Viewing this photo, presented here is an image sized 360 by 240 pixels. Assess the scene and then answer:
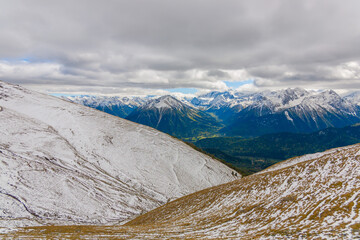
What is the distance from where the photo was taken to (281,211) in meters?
33.0

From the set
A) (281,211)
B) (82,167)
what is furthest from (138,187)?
(281,211)

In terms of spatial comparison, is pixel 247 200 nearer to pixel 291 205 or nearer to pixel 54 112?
pixel 291 205

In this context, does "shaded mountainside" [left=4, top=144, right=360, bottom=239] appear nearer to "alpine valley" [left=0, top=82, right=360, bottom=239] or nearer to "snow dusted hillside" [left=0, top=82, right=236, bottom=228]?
"alpine valley" [left=0, top=82, right=360, bottom=239]

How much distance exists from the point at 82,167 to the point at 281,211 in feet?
277

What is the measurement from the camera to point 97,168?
92.9 m

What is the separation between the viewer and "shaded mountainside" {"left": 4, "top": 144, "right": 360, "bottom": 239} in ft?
80.5

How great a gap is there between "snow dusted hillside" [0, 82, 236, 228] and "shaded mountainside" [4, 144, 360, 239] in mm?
28301

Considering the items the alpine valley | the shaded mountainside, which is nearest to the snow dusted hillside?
the alpine valley

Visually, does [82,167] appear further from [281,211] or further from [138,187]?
[281,211]

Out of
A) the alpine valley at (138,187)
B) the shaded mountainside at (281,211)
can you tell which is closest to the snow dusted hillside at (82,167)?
the alpine valley at (138,187)

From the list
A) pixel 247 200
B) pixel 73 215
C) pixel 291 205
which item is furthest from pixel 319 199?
pixel 73 215

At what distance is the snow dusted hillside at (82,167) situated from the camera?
62312 mm

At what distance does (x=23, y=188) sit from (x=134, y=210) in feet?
126

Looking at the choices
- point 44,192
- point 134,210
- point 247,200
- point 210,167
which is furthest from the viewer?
point 210,167
